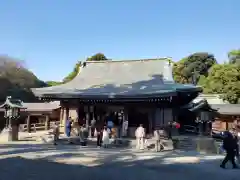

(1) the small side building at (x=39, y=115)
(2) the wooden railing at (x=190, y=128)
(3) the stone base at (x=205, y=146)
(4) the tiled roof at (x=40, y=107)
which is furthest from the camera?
(4) the tiled roof at (x=40, y=107)

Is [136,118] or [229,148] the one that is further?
[136,118]

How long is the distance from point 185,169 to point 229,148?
2160 millimetres

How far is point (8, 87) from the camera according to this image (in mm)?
46750

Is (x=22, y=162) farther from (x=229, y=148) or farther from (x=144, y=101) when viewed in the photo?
(x=144, y=101)

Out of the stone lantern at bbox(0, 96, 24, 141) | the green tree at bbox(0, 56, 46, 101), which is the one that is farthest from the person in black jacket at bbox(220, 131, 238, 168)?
the green tree at bbox(0, 56, 46, 101)

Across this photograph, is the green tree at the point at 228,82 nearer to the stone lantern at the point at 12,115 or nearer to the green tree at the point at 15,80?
the stone lantern at the point at 12,115

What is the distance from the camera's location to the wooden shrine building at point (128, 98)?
718 inches

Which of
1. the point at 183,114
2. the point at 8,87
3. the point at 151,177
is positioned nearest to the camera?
the point at 151,177

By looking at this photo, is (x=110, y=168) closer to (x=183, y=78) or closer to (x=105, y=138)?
(x=105, y=138)

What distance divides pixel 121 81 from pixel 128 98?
16.4 ft

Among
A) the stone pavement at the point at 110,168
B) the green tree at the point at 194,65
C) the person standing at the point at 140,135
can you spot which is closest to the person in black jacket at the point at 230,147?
the stone pavement at the point at 110,168

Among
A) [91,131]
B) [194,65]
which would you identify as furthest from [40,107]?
[194,65]

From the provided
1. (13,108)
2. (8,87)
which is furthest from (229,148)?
(8,87)

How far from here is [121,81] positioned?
23172 millimetres
